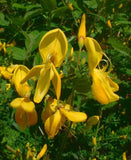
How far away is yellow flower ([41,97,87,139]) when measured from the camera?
0.97m

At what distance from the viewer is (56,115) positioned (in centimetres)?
100

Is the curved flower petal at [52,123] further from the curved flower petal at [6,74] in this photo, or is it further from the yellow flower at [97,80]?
the curved flower petal at [6,74]

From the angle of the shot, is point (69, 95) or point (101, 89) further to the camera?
point (69, 95)

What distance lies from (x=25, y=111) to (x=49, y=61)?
0.23m

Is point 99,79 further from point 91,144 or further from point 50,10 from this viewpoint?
point 50,10

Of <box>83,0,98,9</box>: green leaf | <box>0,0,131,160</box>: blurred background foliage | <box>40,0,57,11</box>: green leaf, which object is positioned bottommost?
<box>0,0,131,160</box>: blurred background foliage

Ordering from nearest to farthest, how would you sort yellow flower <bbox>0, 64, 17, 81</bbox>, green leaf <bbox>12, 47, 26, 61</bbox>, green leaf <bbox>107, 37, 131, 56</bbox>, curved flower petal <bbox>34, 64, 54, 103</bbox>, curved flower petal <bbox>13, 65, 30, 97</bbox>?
curved flower petal <bbox>34, 64, 54, 103</bbox>, curved flower petal <bbox>13, 65, 30, 97</bbox>, yellow flower <bbox>0, 64, 17, 81</bbox>, green leaf <bbox>107, 37, 131, 56</bbox>, green leaf <bbox>12, 47, 26, 61</bbox>

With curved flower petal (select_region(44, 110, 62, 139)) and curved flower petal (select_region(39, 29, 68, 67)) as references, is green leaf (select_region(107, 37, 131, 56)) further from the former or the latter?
curved flower petal (select_region(44, 110, 62, 139))

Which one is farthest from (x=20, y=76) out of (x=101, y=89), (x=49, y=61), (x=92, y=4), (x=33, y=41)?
(x=92, y=4)

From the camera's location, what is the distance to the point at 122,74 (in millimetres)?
1996

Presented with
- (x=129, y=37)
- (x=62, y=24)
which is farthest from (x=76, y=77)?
(x=129, y=37)

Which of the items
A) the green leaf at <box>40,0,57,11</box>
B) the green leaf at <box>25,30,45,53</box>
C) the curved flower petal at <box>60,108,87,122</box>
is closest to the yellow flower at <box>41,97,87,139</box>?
the curved flower petal at <box>60,108,87,122</box>

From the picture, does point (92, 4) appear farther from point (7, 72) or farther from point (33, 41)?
point (7, 72)

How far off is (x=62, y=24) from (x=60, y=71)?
3.21ft
